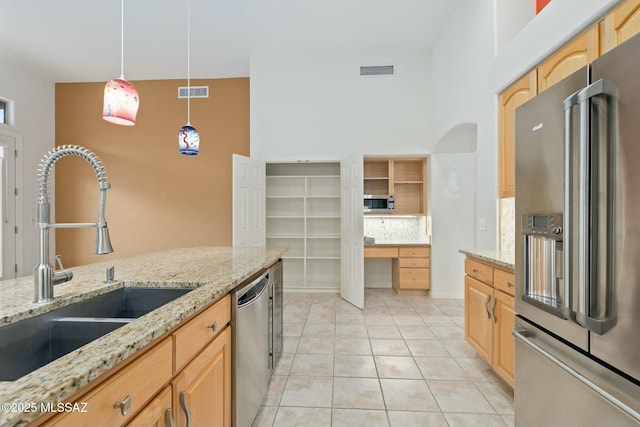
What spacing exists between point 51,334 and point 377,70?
188 inches

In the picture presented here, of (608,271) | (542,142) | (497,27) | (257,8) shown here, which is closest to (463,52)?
(497,27)

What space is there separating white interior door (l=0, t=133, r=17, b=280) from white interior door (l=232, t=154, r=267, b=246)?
3.74 meters

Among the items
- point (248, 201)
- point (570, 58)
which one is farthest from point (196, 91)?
point (570, 58)

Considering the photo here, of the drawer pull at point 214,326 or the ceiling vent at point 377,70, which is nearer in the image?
the drawer pull at point 214,326

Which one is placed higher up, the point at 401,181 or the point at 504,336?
the point at 401,181

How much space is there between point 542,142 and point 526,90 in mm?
1400

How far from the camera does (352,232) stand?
163 inches

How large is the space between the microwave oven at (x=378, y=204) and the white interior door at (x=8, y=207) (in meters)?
5.60

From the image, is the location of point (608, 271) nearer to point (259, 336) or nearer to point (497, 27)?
point (259, 336)

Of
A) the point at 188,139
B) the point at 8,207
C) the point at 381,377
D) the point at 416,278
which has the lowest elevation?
the point at 381,377

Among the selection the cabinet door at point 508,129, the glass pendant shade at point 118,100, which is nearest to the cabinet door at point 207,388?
the glass pendant shade at point 118,100

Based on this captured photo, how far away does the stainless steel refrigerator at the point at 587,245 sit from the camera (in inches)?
34.9

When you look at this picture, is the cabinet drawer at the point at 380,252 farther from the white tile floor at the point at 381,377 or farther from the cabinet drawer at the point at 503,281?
the cabinet drawer at the point at 503,281

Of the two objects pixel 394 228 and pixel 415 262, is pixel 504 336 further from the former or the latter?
pixel 394 228
